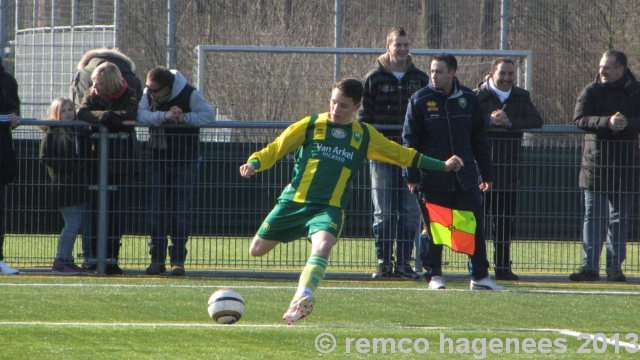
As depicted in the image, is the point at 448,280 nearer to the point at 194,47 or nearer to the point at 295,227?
the point at 295,227

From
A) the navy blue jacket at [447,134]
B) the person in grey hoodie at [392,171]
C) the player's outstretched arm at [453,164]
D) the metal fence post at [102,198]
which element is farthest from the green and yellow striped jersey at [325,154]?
the metal fence post at [102,198]

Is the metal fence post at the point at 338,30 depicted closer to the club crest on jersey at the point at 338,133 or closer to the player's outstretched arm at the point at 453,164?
the player's outstretched arm at the point at 453,164

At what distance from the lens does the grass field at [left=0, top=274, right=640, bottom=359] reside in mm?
7238

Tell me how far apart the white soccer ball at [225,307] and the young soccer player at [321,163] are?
908mm

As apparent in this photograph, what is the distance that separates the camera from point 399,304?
962 centimetres

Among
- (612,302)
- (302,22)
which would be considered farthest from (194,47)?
(612,302)

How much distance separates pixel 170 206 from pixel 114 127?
37.5 inches

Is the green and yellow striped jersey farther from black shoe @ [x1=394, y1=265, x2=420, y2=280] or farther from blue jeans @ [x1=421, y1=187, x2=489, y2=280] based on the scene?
black shoe @ [x1=394, y1=265, x2=420, y2=280]

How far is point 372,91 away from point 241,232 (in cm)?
197

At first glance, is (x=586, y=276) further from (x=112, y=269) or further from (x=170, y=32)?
(x=170, y=32)

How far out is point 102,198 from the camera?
11.7 m

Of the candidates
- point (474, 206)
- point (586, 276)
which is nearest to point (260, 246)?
point (474, 206)

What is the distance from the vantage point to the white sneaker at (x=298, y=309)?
25.2 ft
